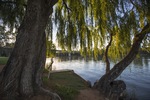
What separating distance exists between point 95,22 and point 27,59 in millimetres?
3765

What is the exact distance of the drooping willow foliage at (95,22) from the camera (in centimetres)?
736

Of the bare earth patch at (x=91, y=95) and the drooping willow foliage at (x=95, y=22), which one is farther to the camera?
the bare earth patch at (x=91, y=95)

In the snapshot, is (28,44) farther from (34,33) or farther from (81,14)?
(81,14)

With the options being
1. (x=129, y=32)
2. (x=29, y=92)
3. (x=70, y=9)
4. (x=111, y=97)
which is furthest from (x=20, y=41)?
(x=111, y=97)

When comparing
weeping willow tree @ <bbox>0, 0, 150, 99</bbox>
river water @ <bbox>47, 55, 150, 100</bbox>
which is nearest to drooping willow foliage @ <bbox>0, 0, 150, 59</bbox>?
weeping willow tree @ <bbox>0, 0, 150, 99</bbox>

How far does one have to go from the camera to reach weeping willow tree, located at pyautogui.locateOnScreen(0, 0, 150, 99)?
524cm

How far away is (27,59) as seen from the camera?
527cm

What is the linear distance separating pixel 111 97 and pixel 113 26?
3.34 meters

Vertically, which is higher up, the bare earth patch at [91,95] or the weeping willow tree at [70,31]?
the weeping willow tree at [70,31]

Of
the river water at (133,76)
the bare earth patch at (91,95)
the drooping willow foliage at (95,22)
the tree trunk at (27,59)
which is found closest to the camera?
the tree trunk at (27,59)

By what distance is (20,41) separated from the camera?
5367 mm

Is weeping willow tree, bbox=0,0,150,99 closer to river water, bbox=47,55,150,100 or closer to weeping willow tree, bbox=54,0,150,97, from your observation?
weeping willow tree, bbox=54,0,150,97

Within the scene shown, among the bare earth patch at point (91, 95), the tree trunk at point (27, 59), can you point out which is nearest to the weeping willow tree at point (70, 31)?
the tree trunk at point (27, 59)

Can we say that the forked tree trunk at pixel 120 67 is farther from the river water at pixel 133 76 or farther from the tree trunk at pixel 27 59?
the tree trunk at pixel 27 59
